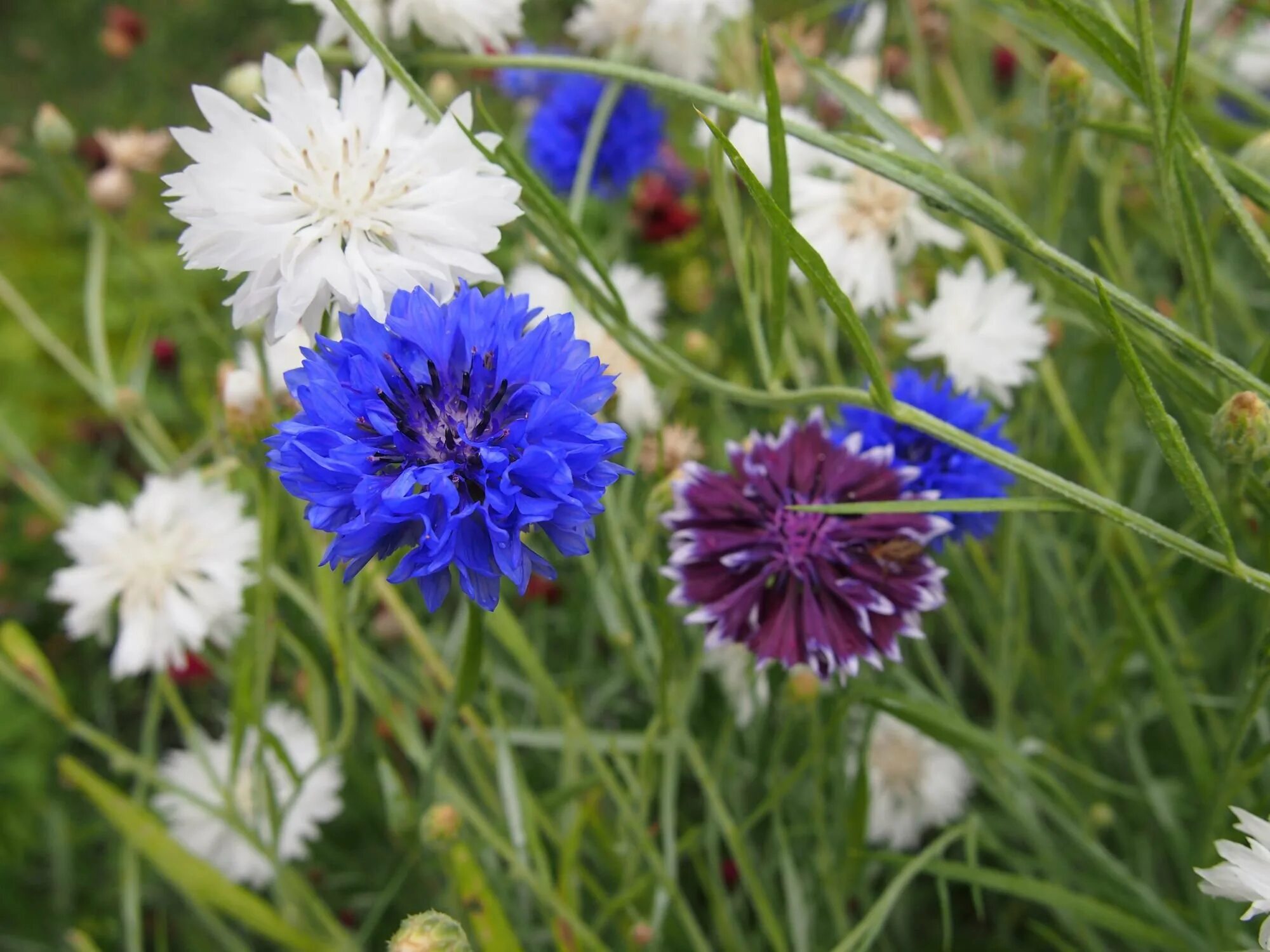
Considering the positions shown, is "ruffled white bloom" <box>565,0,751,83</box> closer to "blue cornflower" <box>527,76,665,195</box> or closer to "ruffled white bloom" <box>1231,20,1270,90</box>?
"blue cornflower" <box>527,76,665,195</box>

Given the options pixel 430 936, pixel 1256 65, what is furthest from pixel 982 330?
pixel 1256 65

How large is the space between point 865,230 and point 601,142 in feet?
1.11

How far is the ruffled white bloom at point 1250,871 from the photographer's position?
0.33 meters

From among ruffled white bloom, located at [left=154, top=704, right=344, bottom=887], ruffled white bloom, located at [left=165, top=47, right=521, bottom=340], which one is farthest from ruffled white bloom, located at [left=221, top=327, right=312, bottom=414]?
ruffled white bloom, located at [left=154, top=704, right=344, bottom=887]

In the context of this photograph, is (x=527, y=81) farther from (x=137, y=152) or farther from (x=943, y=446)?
(x=943, y=446)

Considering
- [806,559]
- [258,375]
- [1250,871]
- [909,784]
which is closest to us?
[1250,871]

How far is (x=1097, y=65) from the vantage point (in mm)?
448

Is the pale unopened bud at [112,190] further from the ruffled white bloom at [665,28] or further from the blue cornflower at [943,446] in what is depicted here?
the blue cornflower at [943,446]

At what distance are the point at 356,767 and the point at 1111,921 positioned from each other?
1.56ft

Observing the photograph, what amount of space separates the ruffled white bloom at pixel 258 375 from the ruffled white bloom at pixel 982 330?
34 cm

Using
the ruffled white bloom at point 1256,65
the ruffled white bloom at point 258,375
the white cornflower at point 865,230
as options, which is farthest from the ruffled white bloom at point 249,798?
the ruffled white bloom at point 1256,65

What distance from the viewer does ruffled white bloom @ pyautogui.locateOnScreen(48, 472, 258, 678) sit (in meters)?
0.61

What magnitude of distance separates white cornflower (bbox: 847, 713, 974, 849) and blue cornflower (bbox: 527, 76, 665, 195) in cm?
49

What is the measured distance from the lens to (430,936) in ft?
1.22
